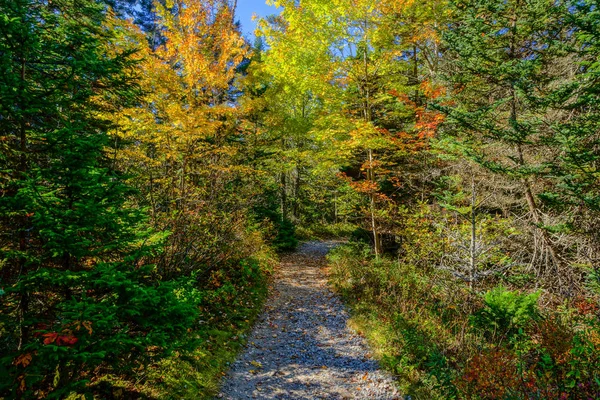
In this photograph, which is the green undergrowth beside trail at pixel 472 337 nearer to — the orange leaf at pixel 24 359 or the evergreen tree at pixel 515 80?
the evergreen tree at pixel 515 80

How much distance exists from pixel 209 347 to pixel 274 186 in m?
9.96

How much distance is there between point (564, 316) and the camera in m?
6.64

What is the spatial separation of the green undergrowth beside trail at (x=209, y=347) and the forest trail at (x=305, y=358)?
310mm

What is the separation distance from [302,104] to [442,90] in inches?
385

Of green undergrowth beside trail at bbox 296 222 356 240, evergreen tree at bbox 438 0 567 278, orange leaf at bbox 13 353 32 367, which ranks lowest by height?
green undergrowth beside trail at bbox 296 222 356 240

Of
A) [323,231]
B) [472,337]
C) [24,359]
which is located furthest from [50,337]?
[323,231]

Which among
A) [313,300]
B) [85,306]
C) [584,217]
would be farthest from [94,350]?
[584,217]

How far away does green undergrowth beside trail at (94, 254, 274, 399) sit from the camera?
4.26 m

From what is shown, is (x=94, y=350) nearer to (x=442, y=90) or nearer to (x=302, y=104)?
(x=442, y=90)

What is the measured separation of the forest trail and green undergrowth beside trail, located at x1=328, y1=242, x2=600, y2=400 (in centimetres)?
41

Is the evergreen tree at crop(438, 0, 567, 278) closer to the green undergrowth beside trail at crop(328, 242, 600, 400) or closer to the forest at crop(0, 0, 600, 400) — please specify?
the forest at crop(0, 0, 600, 400)

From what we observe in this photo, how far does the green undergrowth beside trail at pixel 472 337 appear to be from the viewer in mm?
4254

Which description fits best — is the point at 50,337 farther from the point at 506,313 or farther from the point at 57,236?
the point at 506,313

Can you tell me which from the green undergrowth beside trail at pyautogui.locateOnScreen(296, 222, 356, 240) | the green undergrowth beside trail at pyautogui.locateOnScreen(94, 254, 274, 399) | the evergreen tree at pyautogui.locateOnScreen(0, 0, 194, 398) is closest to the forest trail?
the green undergrowth beside trail at pyautogui.locateOnScreen(94, 254, 274, 399)
